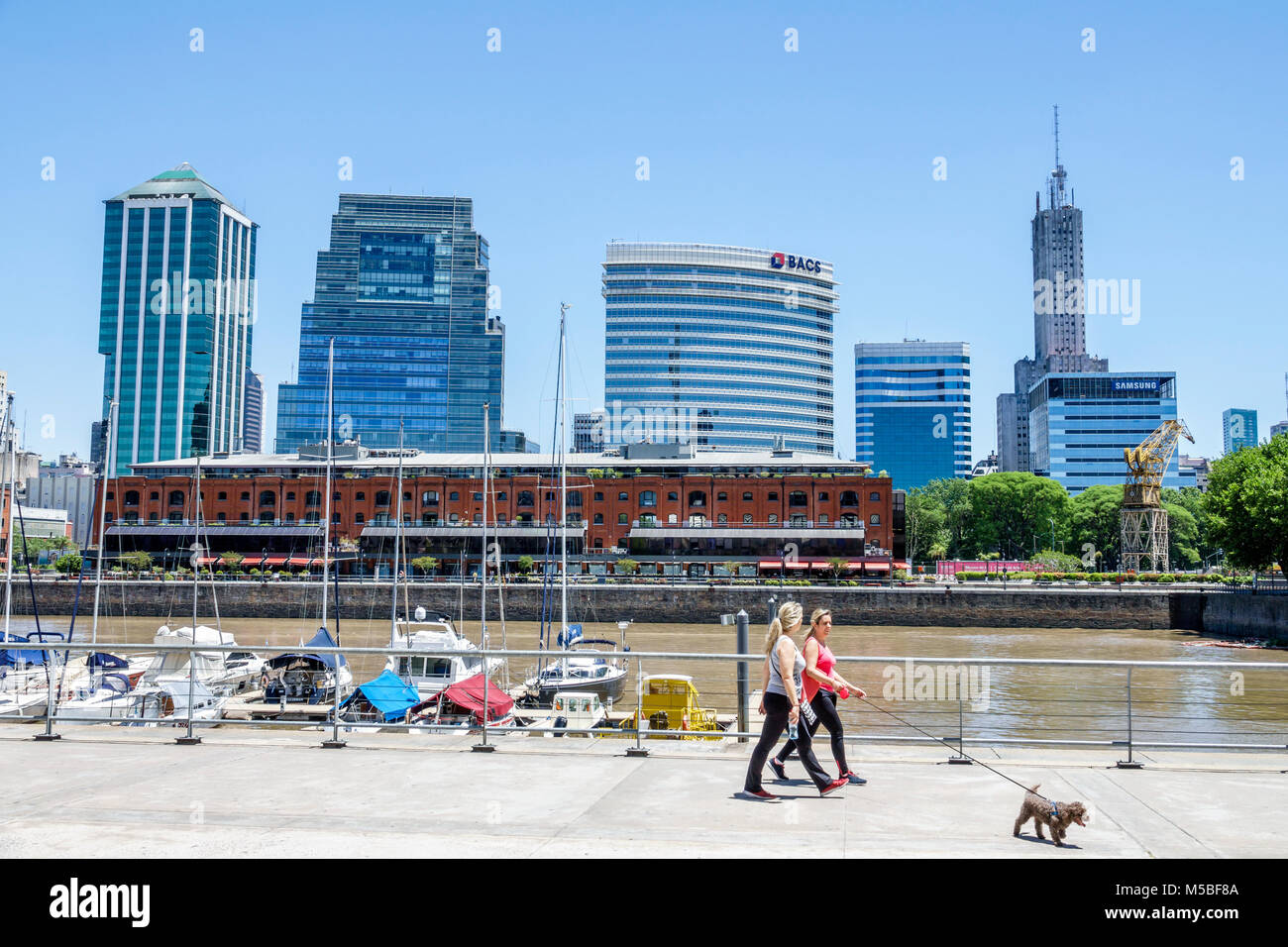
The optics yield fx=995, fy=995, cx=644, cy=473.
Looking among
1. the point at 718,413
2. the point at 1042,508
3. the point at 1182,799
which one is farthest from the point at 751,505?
the point at 1182,799

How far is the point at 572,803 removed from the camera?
9727 mm

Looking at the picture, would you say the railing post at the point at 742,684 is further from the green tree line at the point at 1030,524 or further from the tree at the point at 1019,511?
the tree at the point at 1019,511

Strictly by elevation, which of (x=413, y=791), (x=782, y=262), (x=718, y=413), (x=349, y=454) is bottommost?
(x=413, y=791)

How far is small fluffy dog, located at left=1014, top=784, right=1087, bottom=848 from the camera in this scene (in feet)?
26.7

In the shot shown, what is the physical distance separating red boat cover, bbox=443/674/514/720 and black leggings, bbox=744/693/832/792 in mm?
14257

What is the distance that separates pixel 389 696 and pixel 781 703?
19.1 meters

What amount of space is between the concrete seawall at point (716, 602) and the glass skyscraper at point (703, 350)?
96343mm

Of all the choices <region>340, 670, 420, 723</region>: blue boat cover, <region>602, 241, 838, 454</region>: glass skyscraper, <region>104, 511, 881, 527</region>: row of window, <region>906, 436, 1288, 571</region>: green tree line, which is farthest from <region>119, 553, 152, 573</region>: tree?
<region>906, 436, 1288, 571</region>: green tree line

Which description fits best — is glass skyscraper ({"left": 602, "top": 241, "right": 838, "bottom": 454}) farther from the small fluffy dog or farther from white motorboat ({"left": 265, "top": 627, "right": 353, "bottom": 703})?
the small fluffy dog

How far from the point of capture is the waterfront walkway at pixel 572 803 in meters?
8.03

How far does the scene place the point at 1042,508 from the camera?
150 meters
